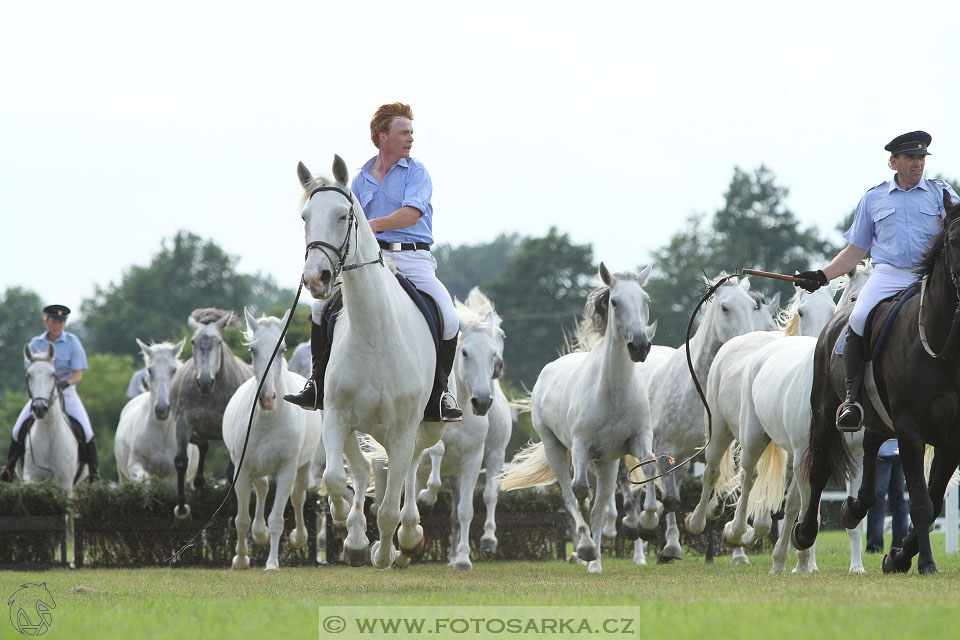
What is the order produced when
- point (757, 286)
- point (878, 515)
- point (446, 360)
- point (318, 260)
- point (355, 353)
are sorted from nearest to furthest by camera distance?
1. point (318, 260)
2. point (355, 353)
3. point (446, 360)
4. point (878, 515)
5. point (757, 286)

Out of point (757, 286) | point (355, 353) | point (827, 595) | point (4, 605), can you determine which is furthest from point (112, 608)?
point (757, 286)

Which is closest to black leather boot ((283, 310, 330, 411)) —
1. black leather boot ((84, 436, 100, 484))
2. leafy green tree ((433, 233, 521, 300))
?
black leather boot ((84, 436, 100, 484))

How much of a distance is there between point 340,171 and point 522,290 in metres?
54.4

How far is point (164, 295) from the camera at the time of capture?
242 ft

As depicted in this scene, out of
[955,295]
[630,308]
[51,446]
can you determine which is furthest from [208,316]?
[955,295]

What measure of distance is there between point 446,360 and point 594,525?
3.80 metres

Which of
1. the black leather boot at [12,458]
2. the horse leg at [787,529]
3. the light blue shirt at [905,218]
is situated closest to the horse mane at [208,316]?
the black leather boot at [12,458]

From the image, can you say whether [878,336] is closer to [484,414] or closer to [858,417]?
[858,417]

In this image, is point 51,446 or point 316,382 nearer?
point 316,382

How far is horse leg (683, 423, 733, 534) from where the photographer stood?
12211 millimetres

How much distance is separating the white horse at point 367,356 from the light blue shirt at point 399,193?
74 cm

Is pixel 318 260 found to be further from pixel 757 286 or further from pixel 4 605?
pixel 757 286

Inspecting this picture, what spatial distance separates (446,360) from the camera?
9211 millimetres

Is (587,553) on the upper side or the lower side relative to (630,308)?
lower
